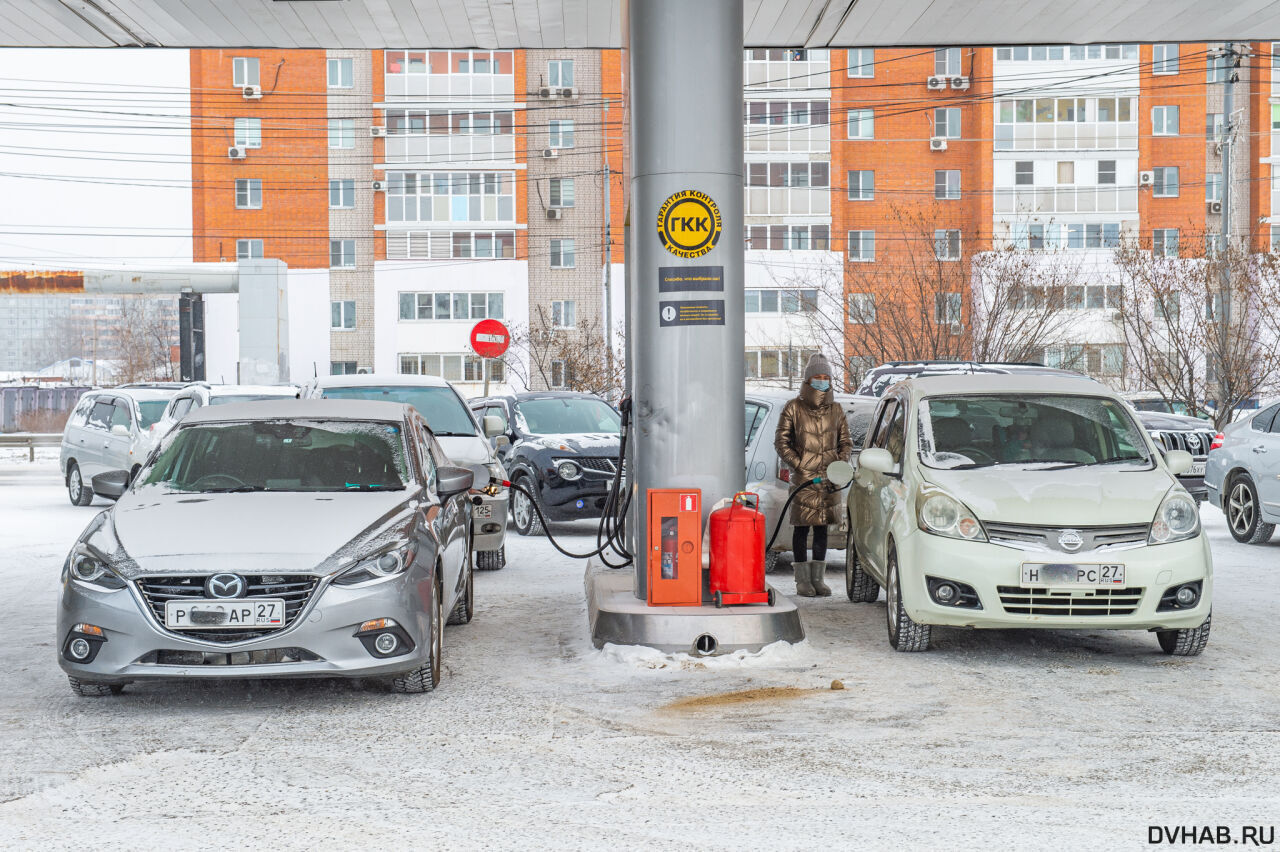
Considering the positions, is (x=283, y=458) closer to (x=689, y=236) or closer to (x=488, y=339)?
(x=689, y=236)

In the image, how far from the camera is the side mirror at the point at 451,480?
338 inches

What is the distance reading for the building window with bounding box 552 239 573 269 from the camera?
60938 mm

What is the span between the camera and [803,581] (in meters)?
11.4

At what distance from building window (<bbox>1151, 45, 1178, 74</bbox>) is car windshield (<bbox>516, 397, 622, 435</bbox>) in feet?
159

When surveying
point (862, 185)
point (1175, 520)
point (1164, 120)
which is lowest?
point (1175, 520)

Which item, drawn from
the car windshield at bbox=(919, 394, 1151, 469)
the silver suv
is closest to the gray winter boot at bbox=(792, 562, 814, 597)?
the car windshield at bbox=(919, 394, 1151, 469)

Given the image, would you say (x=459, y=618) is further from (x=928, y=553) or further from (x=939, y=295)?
(x=939, y=295)

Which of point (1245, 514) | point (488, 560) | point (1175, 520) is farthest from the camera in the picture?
point (1245, 514)

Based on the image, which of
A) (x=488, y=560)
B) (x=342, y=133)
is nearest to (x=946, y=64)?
(x=342, y=133)

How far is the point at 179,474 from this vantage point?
27.8 feet

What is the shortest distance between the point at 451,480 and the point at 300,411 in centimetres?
112

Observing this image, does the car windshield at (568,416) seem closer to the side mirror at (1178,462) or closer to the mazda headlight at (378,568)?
Answer: the side mirror at (1178,462)

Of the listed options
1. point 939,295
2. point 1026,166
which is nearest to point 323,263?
point 1026,166

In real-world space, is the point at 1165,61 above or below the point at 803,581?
above
